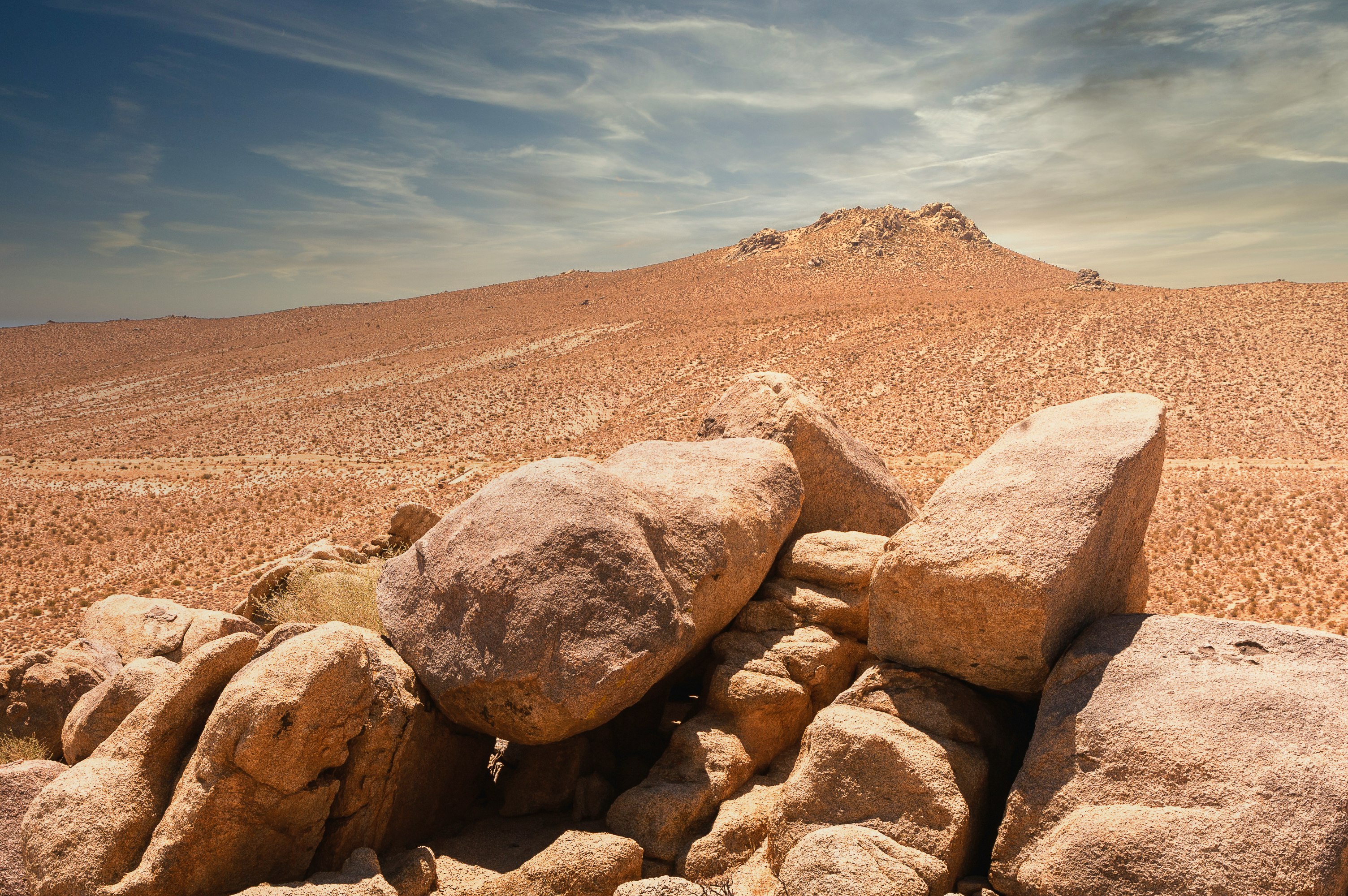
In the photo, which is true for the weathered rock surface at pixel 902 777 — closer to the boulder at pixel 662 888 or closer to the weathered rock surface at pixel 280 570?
the boulder at pixel 662 888

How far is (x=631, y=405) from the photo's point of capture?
5334 cm

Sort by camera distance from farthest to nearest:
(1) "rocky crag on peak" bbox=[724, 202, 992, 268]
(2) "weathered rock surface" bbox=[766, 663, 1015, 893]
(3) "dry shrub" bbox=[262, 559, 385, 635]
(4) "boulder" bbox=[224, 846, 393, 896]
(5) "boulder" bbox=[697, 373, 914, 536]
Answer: (1) "rocky crag on peak" bbox=[724, 202, 992, 268]
(3) "dry shrub" bbox=[262, 559, 385, 635]
(5) "boulder" bbox=[697, 373, 914, 536]
(2) "weathered rock surface" bbox=[766, 663, 1015, 893]
(4) "boulder" bbox=[224, 846, 393, 896]

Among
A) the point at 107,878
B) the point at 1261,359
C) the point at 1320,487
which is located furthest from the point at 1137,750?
the point at 1261,359

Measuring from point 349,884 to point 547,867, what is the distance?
153 cm

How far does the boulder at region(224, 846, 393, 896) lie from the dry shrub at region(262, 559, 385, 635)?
4.60 metres

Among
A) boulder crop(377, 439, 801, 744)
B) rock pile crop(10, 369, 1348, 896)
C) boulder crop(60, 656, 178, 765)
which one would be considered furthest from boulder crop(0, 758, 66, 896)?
boulder crop(377, 439, 801, 744)

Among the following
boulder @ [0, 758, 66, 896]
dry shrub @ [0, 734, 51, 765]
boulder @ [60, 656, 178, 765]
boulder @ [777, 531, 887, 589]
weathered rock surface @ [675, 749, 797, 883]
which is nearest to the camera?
boulder @ [0, 758, 66, 896]

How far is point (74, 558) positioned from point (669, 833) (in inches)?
1095

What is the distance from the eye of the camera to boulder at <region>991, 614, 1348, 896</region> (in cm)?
498

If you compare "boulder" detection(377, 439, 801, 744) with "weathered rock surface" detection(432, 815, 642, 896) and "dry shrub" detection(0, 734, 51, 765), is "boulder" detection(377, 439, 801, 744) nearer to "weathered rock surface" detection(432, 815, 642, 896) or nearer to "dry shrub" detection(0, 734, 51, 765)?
"weathered rock surface" detection(432, 815, 642, 896)

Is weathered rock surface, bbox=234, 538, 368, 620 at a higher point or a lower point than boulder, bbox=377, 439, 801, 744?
lower

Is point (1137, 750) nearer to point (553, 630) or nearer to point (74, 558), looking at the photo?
point (553, 630)

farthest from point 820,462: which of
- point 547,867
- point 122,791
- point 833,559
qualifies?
point 122,791

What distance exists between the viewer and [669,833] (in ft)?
23.1
